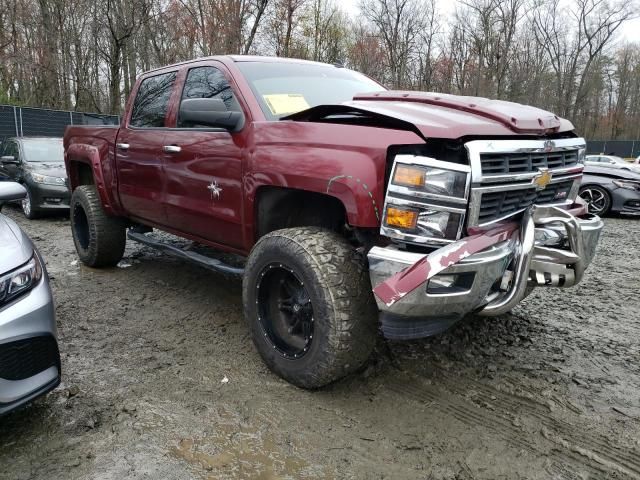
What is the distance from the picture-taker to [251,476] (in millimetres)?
2158

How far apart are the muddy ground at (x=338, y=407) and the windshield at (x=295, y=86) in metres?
1.67

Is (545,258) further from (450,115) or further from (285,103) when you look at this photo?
(285,103)

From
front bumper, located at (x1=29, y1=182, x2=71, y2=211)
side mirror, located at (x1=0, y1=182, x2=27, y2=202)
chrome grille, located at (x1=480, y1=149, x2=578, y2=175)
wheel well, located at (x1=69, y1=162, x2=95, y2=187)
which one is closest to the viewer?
chrome grille, located at (x1=480, y1=149, x2=578, y2=175)

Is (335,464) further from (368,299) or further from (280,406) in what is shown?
(368,299)

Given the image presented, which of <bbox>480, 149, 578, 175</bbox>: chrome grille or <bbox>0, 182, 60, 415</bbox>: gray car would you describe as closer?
<bbox>0, 182, 60, 415</bbox>: gray car

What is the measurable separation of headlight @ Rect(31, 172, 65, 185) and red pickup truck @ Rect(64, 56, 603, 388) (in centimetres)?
615

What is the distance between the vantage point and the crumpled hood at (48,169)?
348 inches

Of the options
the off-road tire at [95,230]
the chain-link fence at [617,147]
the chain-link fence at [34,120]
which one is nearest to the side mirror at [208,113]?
the off-road tire at [95,230]

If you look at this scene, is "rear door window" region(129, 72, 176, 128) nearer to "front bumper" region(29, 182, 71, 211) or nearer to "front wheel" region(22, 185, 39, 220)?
"front bumper" region(29, 182, 71, 211)

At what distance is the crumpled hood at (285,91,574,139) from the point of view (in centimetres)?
238

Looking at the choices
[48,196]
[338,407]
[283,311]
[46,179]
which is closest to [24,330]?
[283,311]

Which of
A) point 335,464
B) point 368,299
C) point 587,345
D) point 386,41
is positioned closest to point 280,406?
point 335,464

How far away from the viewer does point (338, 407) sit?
2684mm

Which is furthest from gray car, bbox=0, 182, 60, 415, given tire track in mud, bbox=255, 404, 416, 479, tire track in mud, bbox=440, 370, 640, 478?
tire track in mud, bbox=440, 370, 640, 478
